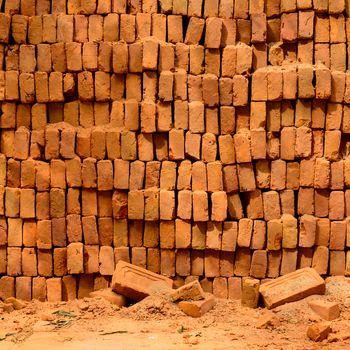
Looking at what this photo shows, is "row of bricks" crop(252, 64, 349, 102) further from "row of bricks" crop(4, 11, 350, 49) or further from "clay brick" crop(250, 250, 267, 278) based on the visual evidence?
"clay brick" crop(250, 250, 267, 278)

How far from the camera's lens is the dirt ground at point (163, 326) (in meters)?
4.39

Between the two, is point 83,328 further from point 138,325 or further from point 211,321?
point 211,321

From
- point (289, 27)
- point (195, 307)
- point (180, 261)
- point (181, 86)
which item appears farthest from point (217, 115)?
point (195, 307)

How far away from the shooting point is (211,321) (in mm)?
4910

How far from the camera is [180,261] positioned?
17.9ft

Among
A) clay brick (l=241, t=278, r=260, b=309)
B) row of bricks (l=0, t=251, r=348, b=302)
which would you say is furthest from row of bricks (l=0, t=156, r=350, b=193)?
clay brick (l=241, t=278, r=260, b=309)

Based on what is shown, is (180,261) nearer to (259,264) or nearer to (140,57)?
(259,264)

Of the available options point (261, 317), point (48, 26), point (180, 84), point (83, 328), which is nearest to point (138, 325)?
point (83, 328)

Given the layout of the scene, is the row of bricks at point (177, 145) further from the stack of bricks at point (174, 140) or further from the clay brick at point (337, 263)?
the clay brick at point (337, 263)

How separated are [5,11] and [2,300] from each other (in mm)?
2600

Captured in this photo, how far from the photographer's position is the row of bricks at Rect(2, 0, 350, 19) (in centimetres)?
535

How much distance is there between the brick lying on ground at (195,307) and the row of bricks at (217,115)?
146 centimetres

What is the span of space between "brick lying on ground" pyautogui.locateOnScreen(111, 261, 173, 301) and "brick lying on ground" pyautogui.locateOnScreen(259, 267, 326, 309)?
2.80 feet

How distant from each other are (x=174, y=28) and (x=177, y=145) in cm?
103
